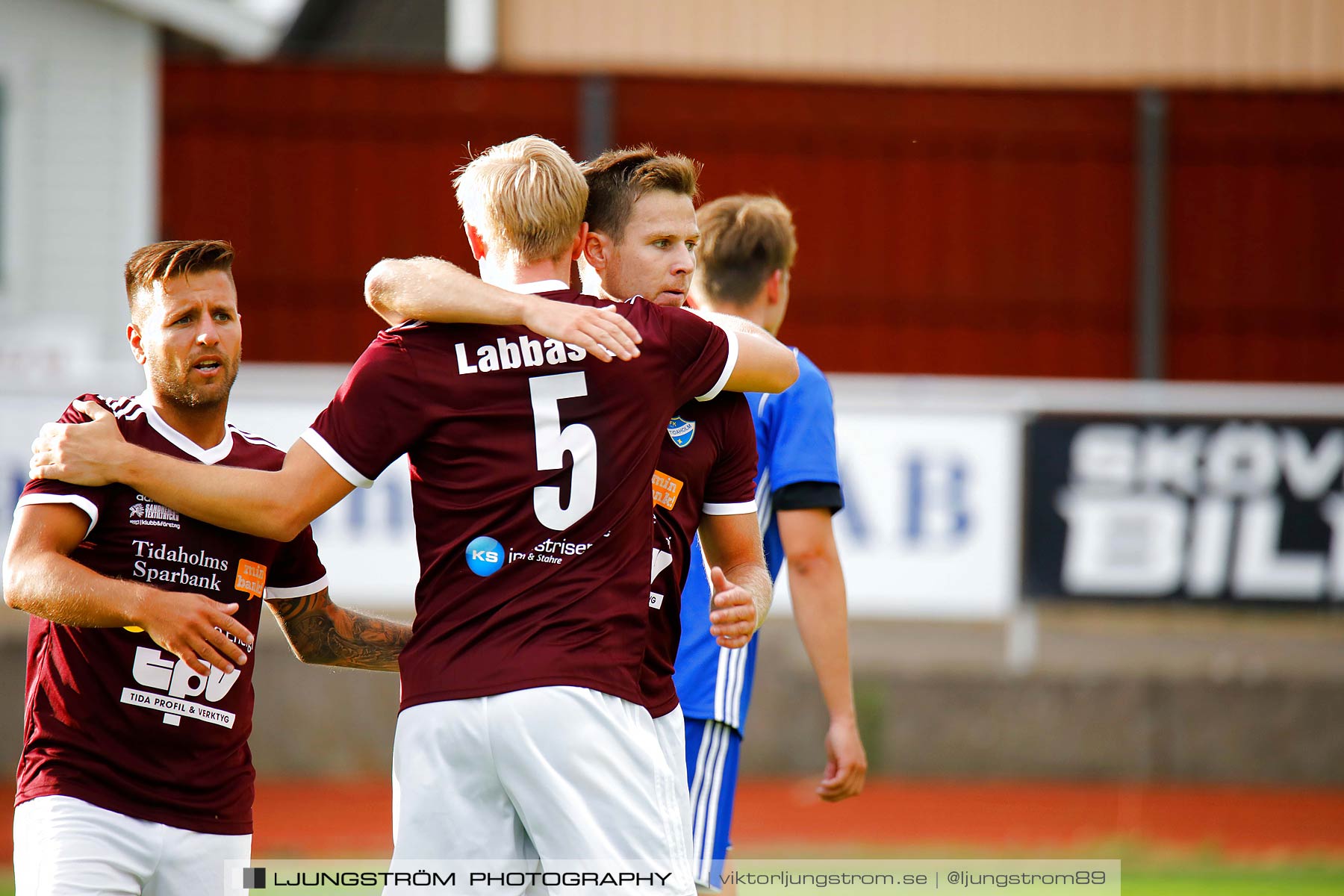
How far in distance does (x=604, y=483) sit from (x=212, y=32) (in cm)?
1386

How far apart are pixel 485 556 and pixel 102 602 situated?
855 mm

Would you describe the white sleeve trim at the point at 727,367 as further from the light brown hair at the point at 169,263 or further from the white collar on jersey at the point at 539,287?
the light brown hair at the point at 169,263

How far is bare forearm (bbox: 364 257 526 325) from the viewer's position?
2.94 meters

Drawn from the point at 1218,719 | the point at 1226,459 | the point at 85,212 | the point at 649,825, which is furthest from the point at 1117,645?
the point at 85,212

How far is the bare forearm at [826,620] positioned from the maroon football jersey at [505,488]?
1197 millimetres

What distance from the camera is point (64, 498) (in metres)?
3.23

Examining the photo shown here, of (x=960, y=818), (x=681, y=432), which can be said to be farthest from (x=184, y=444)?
(x=960, y=818)

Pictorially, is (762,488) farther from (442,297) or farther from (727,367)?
(442,297)

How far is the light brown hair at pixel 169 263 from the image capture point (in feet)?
11.3

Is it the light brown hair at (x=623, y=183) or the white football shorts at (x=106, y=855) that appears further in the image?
Answer: the light brown hair at (x=623, y=183)

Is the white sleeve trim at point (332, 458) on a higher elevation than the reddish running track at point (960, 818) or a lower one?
higher

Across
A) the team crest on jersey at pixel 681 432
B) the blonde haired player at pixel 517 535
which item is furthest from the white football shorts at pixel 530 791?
the team crest on jersey at pixel 681 432

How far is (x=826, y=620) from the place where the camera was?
13.5ft

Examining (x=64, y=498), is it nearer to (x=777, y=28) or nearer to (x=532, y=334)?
(x=532, y=334)
